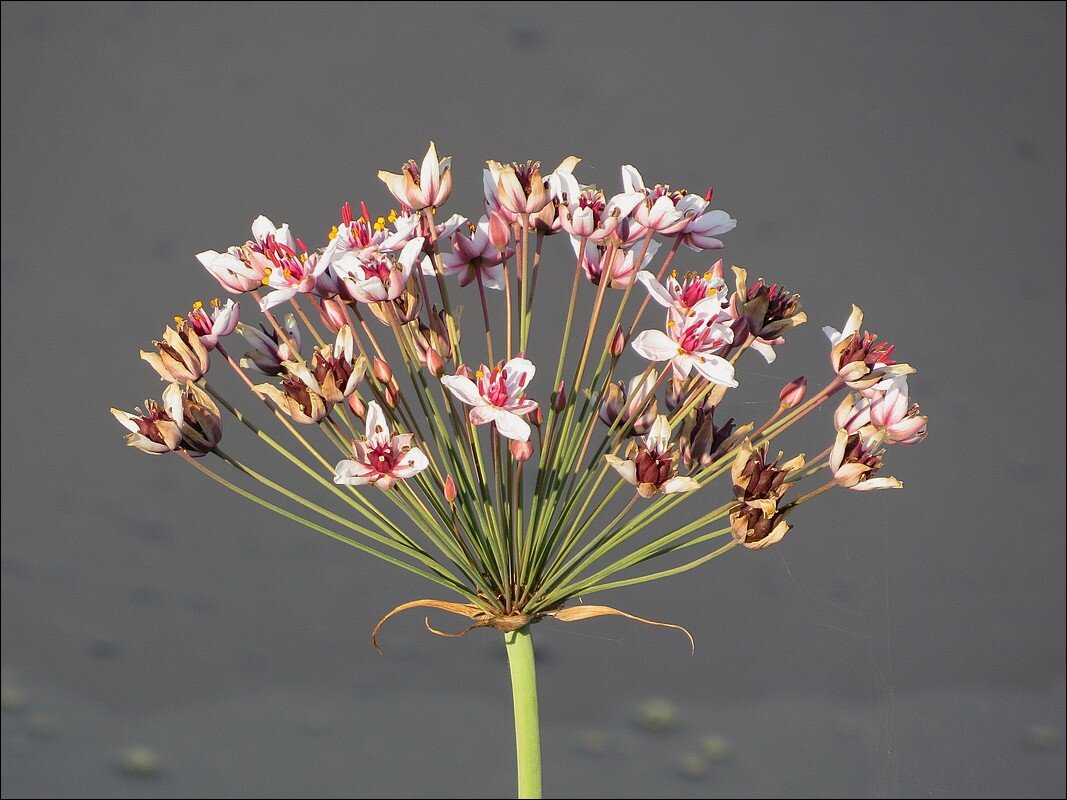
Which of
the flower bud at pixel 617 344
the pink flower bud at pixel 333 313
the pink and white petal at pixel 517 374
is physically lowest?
the pink and white petal at pixel 517 374

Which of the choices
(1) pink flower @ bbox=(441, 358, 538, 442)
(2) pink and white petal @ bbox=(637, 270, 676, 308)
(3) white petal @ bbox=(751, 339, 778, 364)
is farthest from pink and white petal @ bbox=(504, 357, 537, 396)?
(3) white petal @ bbox=(751, 339, 778, 364)

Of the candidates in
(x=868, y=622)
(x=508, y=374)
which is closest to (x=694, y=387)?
(x=508, y=374)

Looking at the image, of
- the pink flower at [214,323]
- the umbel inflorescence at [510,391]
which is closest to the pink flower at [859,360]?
the umbel inflorescence at [510,391]

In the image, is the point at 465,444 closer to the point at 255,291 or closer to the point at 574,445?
the point at 574,445

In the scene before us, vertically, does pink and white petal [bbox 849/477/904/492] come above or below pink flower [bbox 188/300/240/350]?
below

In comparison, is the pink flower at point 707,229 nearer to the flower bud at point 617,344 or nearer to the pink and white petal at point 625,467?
the flower bud at point 617,344

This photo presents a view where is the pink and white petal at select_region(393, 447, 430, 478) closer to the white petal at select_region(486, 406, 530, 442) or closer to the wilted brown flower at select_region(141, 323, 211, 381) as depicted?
the white petal at select_region(486, 406, 530, 442)

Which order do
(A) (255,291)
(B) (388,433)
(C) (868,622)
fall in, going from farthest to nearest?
(C) (868,622) < (A) (255,291) < (B) (388,433)
